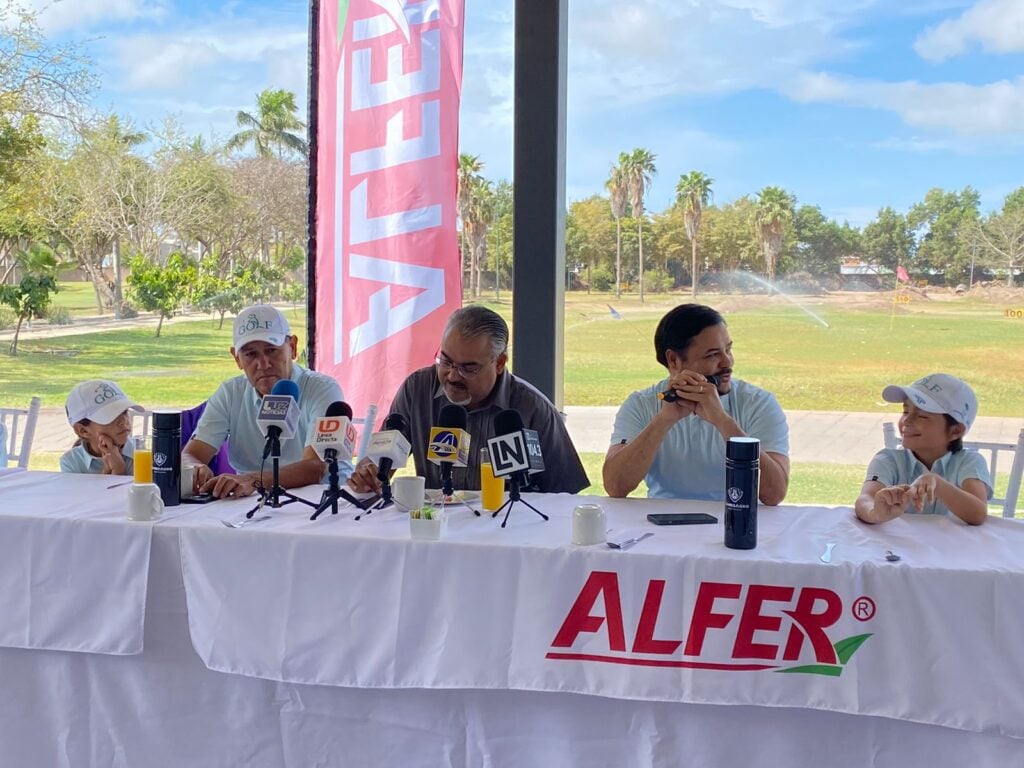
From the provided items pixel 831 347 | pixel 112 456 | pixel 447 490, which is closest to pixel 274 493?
pixel 447 490

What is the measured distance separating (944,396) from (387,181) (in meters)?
2.32

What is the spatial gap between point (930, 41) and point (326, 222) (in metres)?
4.34

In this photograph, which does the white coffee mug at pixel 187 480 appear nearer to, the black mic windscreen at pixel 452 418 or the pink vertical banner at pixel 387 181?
the black mic windscreen at pixel 452 418

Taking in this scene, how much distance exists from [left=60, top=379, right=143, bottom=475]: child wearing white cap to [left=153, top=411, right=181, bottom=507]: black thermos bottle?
424 millimetres

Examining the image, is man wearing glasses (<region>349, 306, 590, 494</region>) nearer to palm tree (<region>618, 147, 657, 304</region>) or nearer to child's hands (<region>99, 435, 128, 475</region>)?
child's hands (<region>99, 435, 128, 475</region>)

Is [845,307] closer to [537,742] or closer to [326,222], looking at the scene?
[326,222]

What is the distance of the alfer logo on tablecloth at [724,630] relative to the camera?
1716 millimetres

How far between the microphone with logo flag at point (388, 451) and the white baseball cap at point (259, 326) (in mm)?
633

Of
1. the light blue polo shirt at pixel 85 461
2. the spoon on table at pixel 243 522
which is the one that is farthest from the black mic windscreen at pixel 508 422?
the light blue polo shirt at pixel 85 461

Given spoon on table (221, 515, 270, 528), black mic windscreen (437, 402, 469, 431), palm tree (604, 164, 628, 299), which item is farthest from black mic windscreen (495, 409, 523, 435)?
palm tree (604, 164, 628, 299)

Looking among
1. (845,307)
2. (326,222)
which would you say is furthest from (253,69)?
(845,307)

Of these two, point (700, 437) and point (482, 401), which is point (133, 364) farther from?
point (700, 437)

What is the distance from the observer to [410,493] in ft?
7.26

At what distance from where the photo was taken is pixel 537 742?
1.87 m
